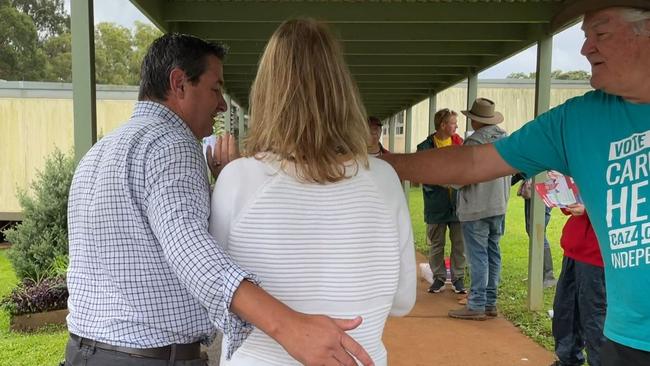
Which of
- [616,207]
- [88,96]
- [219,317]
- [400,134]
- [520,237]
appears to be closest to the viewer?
[219,317]

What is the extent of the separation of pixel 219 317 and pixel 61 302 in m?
5.63

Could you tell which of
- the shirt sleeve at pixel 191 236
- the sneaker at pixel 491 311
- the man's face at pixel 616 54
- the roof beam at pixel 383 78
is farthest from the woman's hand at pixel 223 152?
the roof beam at pixel 383 78

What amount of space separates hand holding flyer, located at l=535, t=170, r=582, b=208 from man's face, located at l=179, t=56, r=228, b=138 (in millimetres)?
2386

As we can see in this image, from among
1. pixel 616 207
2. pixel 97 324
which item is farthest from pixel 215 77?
pixel 616 207

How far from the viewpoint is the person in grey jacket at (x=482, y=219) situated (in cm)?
535

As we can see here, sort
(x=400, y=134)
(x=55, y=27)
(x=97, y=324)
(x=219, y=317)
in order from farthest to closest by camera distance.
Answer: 1. (x=55, y=27)
2. (x=400, y=134)
3. (x=97, y=324)
4. (x=219, y=317)

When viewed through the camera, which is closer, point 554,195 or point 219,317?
point 219,317

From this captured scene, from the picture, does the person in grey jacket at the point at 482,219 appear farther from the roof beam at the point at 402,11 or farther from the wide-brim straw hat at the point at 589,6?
the wide-brim straw hat at the point at 589,6

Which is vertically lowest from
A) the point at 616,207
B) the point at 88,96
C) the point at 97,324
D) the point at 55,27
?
the point at 97,324

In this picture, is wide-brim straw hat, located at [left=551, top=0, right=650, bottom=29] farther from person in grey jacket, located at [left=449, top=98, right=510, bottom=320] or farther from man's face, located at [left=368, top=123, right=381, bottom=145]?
person in grey jacket, located at [left=449, top=98, right=510, bottom=320]

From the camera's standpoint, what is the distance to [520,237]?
39.7 ft

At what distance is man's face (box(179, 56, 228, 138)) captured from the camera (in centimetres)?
179

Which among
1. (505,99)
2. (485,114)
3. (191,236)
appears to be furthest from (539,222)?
(505,99)

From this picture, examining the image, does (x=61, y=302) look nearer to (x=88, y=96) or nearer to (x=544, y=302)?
(x=88, y=96)
